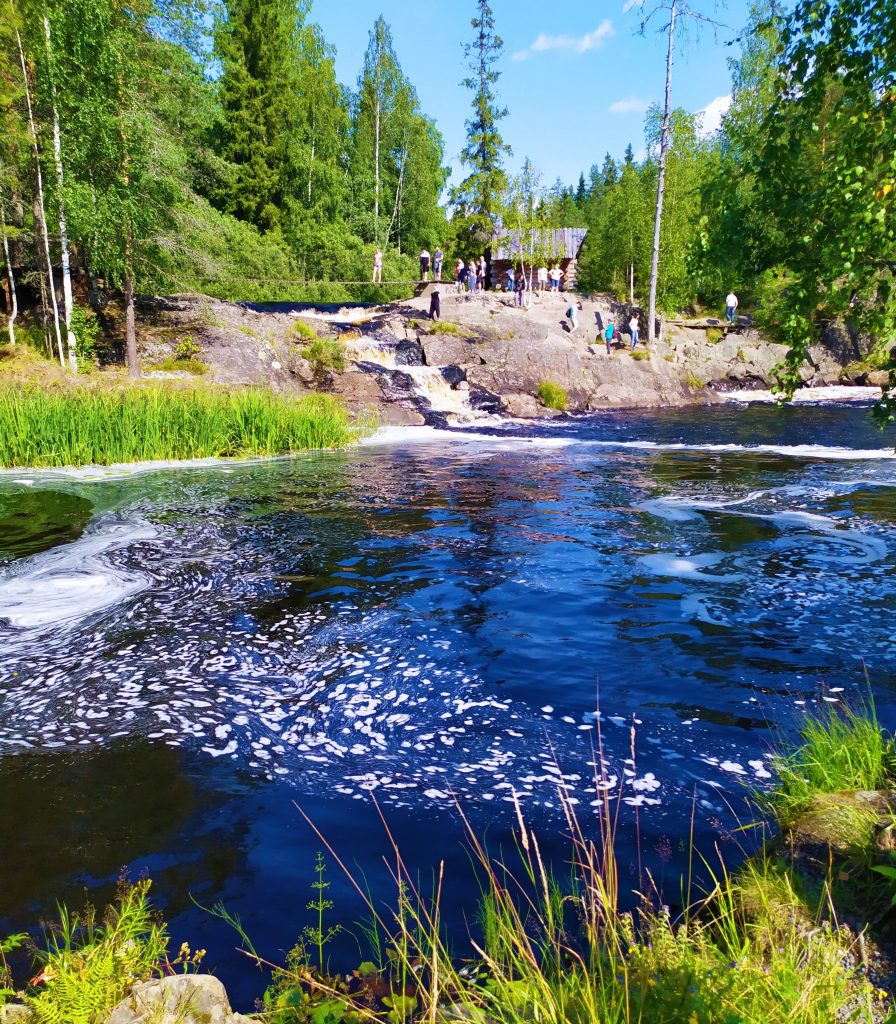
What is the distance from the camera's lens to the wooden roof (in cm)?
5078

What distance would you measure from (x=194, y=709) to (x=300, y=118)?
5828 cm

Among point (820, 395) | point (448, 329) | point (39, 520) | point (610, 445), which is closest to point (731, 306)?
point (820, 395)

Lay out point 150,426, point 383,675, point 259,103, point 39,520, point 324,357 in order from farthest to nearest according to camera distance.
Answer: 1. point 259,103
2. point 324,357
3. point 150,426
4. point 39,520
5. point 383,675

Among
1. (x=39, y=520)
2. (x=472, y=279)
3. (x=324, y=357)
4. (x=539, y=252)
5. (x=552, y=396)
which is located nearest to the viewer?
(x=39, y=520)

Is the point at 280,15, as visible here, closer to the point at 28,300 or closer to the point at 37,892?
the point at 28,300

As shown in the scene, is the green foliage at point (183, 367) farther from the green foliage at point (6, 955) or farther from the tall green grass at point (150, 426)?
the green foliage at point (6, 955)

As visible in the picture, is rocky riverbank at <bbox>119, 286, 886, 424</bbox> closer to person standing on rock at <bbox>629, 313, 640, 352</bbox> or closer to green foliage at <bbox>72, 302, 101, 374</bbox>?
person standing on rock at <bbox>629, 313, 640, 352</bbox>

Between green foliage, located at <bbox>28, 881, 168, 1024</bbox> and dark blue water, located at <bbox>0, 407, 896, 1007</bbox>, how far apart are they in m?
0.19

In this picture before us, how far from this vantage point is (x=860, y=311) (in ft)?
20.4

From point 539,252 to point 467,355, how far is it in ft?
72.8

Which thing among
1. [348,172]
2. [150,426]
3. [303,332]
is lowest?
[150,426]

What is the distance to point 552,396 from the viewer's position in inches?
1251

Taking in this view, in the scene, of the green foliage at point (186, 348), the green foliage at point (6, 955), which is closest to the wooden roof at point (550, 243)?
the green foliage at point (186, 348)

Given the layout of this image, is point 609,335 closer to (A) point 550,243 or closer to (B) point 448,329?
(B) point 448,329
